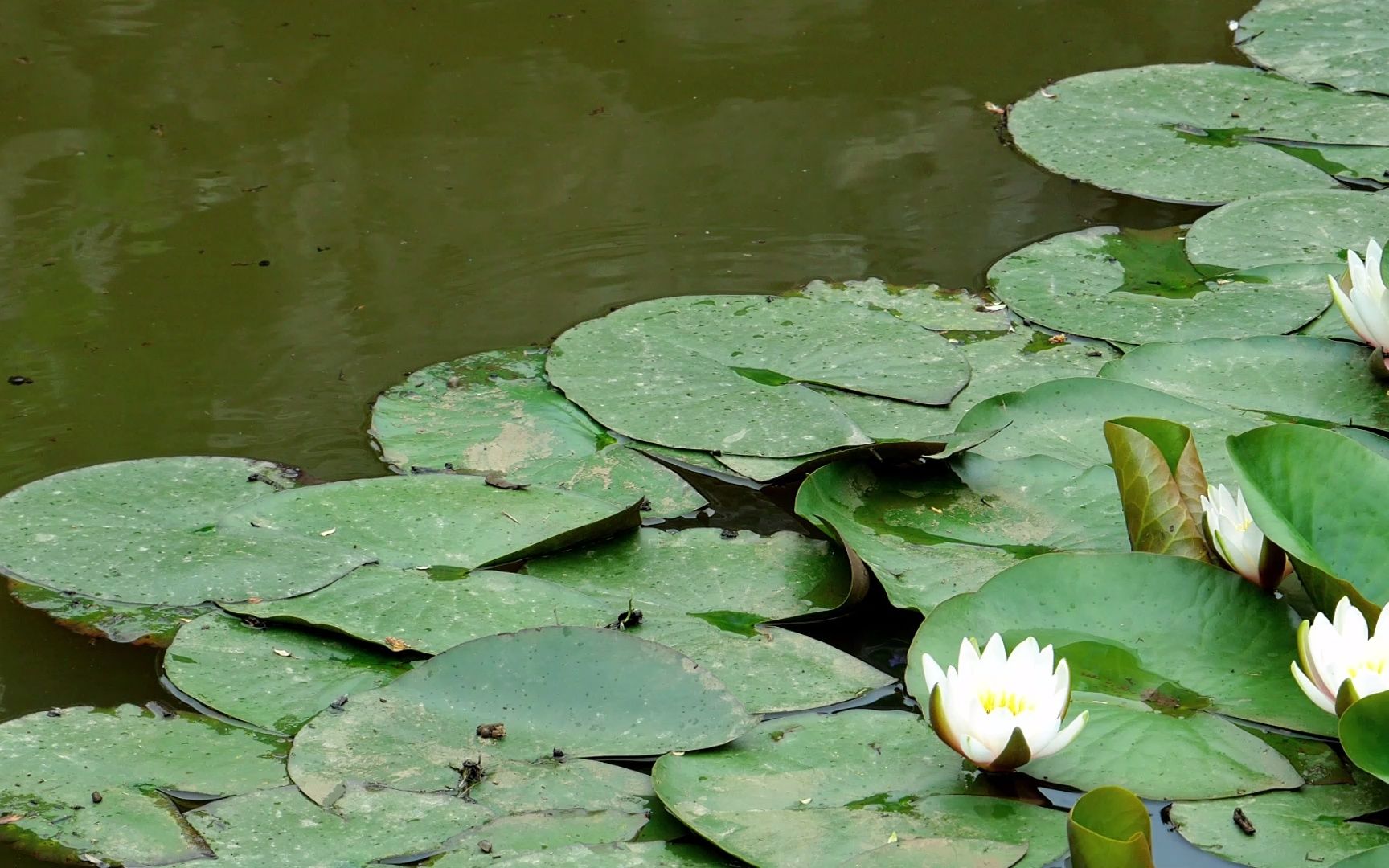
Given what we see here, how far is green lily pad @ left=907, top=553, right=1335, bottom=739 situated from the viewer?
1618 millimetres

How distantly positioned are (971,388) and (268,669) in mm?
1274

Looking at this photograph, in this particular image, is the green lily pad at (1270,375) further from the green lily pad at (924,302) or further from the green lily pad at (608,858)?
the green lily pad at (608,858)

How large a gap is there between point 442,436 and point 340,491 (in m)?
0.26

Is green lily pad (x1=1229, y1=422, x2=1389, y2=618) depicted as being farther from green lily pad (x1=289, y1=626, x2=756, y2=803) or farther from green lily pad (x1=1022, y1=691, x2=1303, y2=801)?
green lily pad (x1=289, y1=626, x2=756, y2=803)

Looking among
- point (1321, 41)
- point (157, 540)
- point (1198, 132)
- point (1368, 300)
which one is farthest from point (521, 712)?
point (1321, 41)

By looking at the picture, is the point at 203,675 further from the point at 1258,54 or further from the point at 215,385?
the point at 1258,54

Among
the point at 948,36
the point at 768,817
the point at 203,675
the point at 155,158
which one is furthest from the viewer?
the point at 948,36

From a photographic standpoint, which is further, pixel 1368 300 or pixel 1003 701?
pixel 1368 300

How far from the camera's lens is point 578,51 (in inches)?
151

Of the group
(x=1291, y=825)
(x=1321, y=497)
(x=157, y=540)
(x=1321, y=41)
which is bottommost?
(x=1291, y=825)

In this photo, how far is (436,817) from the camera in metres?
1.54

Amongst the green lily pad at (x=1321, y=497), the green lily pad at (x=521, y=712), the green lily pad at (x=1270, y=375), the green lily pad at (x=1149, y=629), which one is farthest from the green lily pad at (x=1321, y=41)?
the green lily pad at (x=521, y=712)

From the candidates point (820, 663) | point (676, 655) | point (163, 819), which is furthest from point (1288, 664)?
point (163, 819)

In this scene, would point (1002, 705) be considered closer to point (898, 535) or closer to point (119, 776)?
point (898, 535)
